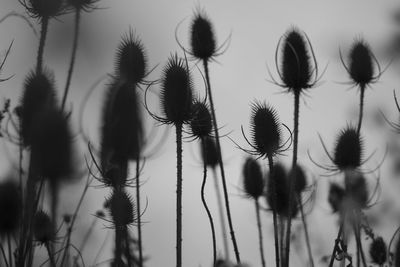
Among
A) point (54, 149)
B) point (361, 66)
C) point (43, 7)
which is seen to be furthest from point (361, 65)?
point (54, 149)

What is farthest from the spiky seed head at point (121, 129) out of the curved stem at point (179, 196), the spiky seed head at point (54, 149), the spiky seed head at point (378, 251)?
the spiky seed head at point (378, 251)

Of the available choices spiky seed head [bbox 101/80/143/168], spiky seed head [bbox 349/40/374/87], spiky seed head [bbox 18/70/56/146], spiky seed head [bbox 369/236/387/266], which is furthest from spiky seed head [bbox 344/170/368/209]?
spiky seed head [bbox 101/80/143/168]

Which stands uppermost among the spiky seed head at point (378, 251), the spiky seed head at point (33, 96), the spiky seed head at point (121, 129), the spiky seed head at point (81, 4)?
the spiky seed head at point (81, 4)

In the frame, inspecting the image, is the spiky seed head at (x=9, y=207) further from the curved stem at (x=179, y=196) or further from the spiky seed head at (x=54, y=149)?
the curved stem at (x=179, y=196)

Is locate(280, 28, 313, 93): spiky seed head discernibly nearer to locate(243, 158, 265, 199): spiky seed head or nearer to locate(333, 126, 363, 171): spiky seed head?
locate(333, 126, 363, 171): spiky seed head

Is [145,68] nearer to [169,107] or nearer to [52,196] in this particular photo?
[169,107]

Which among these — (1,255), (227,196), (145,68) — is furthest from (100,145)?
(227,196)

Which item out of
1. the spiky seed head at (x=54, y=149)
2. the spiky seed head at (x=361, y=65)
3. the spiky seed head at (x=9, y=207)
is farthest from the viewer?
the spiky seed head at (x=361, y=65)
